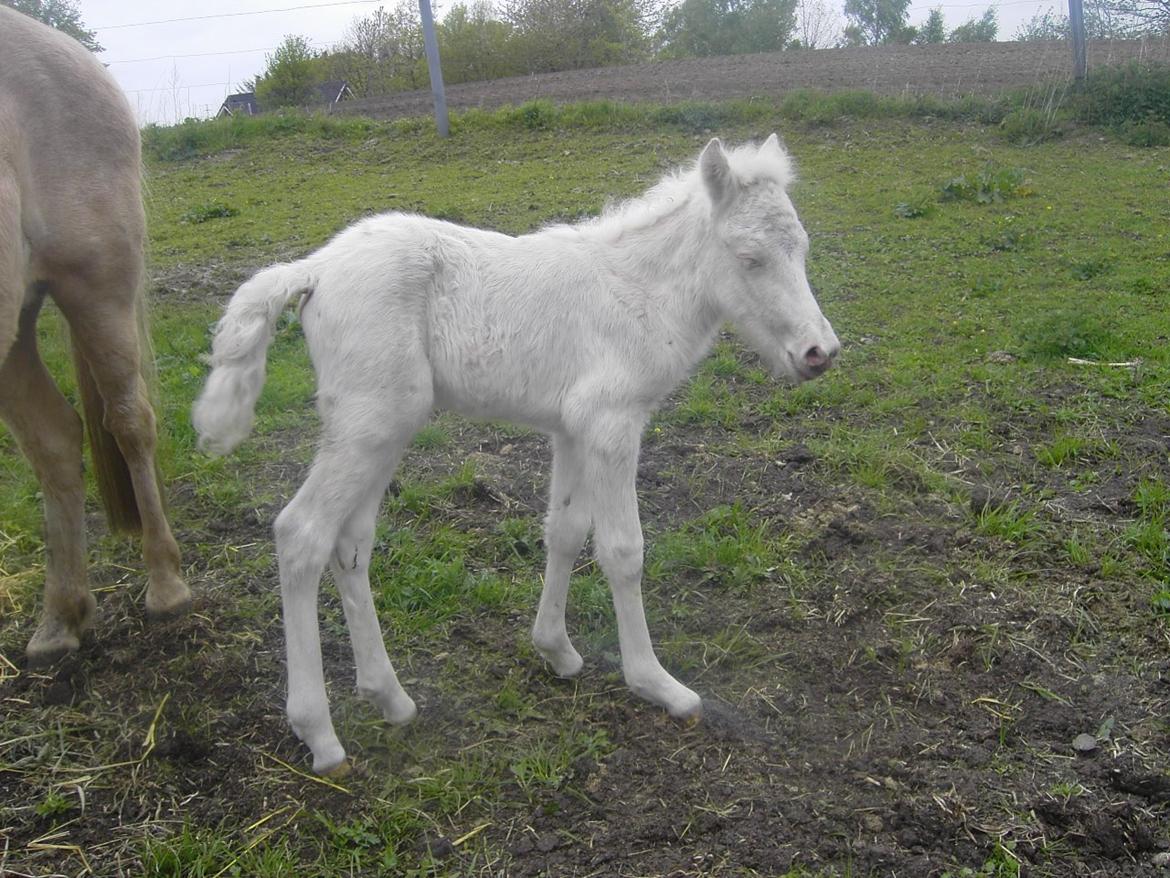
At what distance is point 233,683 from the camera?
3.39 m

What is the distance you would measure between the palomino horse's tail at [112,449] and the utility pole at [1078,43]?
1305cm

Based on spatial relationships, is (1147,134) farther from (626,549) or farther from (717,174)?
(626,549)

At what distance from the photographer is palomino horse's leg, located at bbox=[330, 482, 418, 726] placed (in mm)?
3057

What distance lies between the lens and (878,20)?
41625 mm

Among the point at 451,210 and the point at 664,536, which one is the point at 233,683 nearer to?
the point at 664,536

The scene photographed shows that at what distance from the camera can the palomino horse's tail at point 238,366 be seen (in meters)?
2.84

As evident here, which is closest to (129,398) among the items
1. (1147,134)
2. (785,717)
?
(785,717)

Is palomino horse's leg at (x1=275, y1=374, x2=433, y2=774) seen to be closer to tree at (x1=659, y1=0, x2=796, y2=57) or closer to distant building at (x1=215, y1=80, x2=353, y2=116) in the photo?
distant building at (x1=215, y1=80, x2=353, y2=116)

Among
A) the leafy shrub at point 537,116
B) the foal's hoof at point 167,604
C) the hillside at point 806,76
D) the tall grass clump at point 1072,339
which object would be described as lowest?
the foal's hoof at point 167,604

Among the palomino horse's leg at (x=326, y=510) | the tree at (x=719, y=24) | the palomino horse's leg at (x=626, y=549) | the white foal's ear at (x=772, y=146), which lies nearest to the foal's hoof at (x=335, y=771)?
the palomino horse's leg at (x=326, y=510)

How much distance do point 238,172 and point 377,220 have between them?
10347 mm

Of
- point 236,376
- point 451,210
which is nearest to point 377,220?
point 236,376

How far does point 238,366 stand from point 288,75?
19.6 m

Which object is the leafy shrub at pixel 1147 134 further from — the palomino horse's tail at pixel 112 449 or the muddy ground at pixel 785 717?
the palomino horse's tail at pixel 112 449
